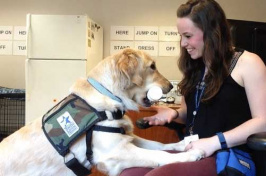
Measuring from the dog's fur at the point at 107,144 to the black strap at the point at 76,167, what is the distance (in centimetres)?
2

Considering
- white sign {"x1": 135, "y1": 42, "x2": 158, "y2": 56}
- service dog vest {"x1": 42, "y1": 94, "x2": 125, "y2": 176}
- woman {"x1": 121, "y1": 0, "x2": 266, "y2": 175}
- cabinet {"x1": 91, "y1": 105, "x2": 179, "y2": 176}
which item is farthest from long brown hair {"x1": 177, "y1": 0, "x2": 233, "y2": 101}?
white sign {"x1": 135, "y1": 42, "x2": 158, "y2": 56}

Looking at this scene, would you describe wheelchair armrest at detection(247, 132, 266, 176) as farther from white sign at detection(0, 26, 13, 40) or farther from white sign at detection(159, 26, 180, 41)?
white sign at detection(0, 26, 13, 40)

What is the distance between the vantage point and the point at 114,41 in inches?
147

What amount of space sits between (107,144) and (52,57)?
1873 mm

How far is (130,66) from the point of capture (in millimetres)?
1428

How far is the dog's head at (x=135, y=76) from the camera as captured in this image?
1406mm

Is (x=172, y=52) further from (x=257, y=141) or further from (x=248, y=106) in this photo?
(x=257, y=141)

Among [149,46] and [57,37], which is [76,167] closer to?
[57,37]

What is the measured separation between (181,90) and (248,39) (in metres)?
0.99

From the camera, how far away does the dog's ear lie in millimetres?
1410

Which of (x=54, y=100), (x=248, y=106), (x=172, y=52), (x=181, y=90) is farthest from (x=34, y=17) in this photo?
(x=248, y=106)

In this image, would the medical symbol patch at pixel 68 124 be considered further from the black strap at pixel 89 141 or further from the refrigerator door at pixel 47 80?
the refrigerator door at pixel 47 80

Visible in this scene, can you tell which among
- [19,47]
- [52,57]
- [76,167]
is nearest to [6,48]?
[19,47]

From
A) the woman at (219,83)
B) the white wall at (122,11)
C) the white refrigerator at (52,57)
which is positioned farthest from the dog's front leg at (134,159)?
the white wall at (122,11)
